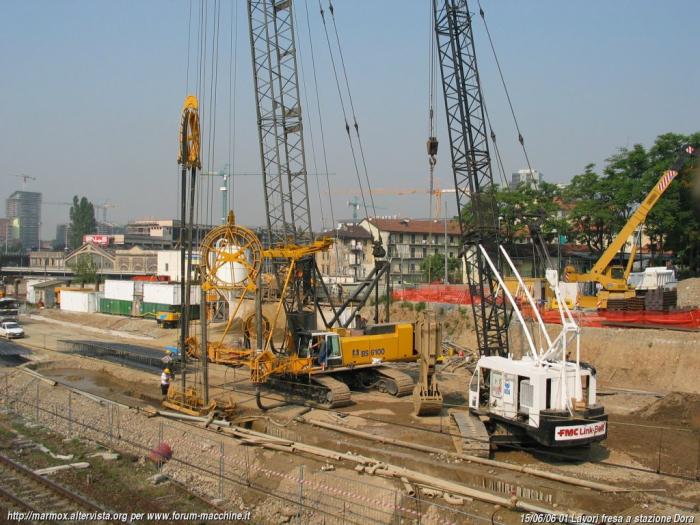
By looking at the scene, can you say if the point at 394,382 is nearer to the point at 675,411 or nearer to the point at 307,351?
the point at 307,351

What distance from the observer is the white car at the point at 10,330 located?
45094 mm

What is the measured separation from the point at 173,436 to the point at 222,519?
661 cm

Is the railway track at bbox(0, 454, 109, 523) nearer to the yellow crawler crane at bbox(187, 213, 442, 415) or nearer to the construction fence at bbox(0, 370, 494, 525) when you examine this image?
the construction fence at bbox(0, 370, 494, 525)

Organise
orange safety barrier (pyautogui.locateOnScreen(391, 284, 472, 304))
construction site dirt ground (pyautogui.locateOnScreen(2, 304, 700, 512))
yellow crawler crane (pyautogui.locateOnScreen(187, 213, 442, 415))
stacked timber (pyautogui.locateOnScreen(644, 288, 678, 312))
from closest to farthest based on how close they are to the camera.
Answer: construction site dirt ground (pyautogui.locateOnScreen(2, 304, 700, 512)), yellow crawler crane (pyautogui.locateOnScreen(187, 213, 442, 415)), stacked timber (pyautogui.locateOnScreen(644, 288, 678, 312)), orange safety barrier (pyautogui.locateOnScreen(391, 284, 472, 304))

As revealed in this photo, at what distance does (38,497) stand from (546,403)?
11.5 metres

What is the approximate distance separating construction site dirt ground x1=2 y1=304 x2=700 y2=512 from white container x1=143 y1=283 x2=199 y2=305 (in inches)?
495

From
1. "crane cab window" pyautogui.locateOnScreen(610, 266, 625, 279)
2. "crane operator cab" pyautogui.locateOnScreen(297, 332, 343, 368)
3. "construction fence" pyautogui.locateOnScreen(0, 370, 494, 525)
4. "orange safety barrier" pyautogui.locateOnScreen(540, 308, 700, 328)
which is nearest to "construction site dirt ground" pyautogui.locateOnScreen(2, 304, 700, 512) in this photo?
"construction fence" pyautogui.locateOnScreen(0, 370, 494, 525)

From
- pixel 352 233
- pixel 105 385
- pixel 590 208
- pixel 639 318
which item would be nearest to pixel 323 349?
pixel 105 385

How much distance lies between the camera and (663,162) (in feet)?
166

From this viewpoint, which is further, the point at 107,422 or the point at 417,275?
the point at 417,275

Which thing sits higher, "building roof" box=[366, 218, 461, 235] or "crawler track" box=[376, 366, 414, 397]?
"building roof" box=[366, 218, 461, 235]

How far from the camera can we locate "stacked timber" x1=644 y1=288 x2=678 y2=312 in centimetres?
3541

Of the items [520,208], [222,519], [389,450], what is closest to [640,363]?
[389,450]

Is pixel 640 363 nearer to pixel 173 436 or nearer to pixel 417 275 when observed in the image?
pixel 173 436
